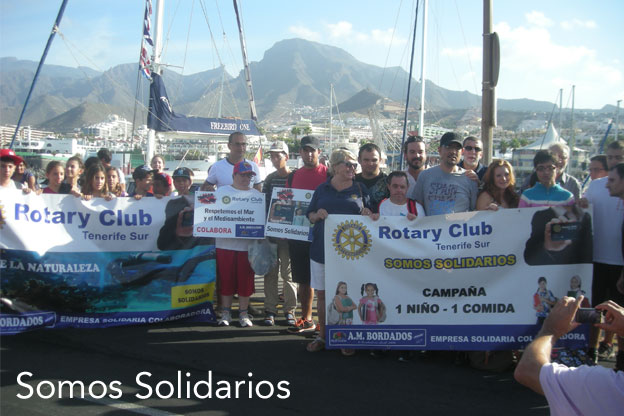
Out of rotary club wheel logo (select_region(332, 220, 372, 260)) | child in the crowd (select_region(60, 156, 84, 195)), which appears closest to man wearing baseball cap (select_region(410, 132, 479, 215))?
rotary club wheel logo (select_region(332, 220, 372, 260))

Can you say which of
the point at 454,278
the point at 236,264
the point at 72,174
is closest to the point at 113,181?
the point at 72,174

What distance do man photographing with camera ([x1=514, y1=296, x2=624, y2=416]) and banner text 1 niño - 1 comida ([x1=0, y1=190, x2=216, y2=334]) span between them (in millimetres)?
4529

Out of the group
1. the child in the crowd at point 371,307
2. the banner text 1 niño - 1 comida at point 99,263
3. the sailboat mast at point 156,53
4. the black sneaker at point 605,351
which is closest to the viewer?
the child in the crowd at point 371,307

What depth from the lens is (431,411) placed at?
12.4ft

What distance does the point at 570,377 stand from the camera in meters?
1.90

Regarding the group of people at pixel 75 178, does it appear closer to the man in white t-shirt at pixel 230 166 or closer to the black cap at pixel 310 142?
the man in white t-shirt at pixel 230 166

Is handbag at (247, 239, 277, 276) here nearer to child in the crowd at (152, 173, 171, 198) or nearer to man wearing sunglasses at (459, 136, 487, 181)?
child in the crowd at (152, 173, 171, 198)

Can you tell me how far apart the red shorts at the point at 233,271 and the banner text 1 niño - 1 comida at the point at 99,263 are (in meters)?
0.15

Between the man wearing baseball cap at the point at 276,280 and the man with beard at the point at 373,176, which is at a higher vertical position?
the man with beard at the point at 373,176

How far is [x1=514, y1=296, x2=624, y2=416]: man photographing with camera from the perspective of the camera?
1.79 m

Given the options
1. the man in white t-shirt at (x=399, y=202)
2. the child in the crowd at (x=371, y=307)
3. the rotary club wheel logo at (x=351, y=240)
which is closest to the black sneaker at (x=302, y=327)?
the child in the crowd at (x=371, y=307)

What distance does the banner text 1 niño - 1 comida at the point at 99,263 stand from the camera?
209 inches

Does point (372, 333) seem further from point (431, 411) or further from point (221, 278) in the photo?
point (221, 278)

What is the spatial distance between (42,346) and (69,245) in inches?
45.4
